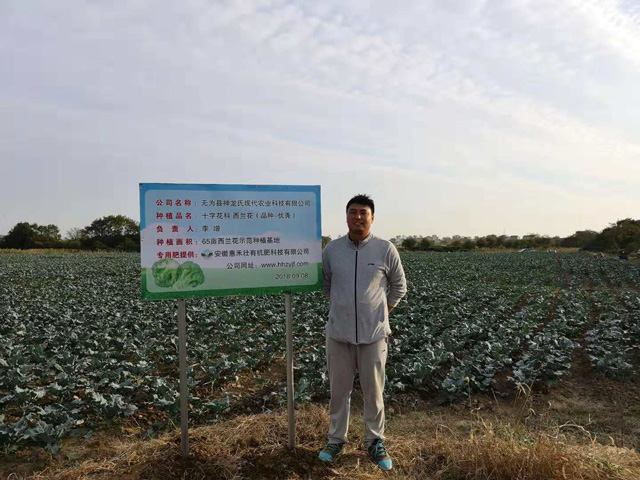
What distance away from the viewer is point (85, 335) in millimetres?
9148

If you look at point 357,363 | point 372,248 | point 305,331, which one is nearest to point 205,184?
point 372,248

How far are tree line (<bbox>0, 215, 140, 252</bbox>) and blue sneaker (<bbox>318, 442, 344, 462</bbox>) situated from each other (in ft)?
199

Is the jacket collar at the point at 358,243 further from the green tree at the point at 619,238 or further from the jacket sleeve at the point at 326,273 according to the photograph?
the green tree at the point at 619,238

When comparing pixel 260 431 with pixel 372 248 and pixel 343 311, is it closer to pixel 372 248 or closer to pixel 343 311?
pixel 343 311

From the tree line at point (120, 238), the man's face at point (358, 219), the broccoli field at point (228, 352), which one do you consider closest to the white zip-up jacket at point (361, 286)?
the man's face at point (358, 219)

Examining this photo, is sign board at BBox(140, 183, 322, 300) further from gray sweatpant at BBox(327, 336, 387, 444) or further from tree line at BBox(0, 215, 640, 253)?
tree line at BBox(0, 215, 640, 253)

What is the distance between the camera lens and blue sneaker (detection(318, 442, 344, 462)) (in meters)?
3.92

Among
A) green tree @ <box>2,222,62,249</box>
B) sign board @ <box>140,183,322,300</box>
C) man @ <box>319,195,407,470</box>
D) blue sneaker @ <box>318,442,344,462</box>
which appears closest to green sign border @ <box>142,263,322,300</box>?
sign board @ <box>140,183,322,300</box>

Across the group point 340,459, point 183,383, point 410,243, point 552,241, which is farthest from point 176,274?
point 552,241

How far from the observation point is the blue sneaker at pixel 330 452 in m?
3.92

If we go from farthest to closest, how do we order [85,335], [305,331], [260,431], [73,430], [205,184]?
[305,331] < [85,335] < [73,430] < [260,431] < [205,184]

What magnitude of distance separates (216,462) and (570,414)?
4565 millimetres

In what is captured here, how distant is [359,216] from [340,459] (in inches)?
84.1

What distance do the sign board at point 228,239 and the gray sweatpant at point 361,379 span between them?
2.13 feet
